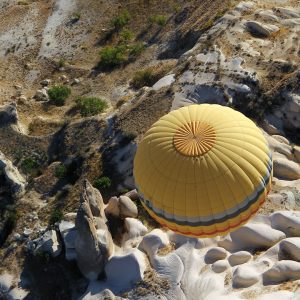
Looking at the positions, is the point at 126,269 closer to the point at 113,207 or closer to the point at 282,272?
the point at 113,207

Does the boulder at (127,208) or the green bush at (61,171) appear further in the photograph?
the green bush at (61,171)

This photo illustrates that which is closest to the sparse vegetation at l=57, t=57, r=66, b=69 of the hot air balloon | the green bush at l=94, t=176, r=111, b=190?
the green bush at l=94, t=176, r=111, b=190

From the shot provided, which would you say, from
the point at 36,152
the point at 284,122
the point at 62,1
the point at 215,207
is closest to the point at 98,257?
the point at 215,207

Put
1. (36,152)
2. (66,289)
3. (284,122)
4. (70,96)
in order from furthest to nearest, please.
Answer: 1. (70,96)
2. (36,152)
3. (284,122)
4. (66,289)

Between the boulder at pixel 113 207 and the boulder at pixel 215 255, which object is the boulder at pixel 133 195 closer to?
the boulder at pixel 113 207

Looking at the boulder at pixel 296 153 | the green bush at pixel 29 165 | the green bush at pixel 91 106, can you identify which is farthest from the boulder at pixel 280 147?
the green bush at pixel 29 165

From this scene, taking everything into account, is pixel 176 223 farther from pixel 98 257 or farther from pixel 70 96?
pixel 70 96
